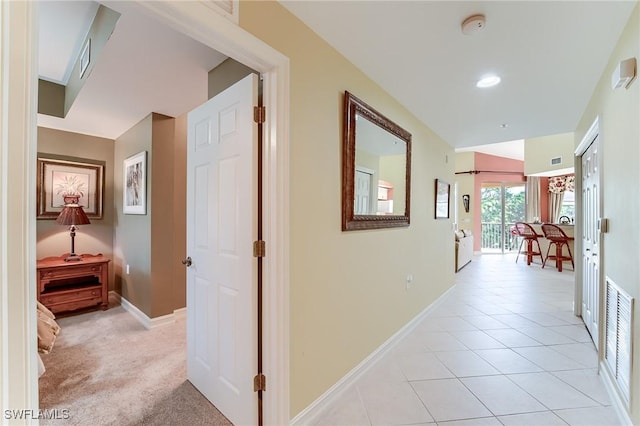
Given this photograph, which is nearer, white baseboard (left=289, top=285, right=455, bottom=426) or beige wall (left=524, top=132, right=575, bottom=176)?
white baseboard (left=289, top=285, right=455, bottom=426)

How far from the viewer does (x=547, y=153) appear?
725 centimetres

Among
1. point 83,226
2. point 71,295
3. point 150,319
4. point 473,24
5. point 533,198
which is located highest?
point 473,24

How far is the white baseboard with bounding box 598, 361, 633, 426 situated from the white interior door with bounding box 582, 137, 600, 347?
64cm

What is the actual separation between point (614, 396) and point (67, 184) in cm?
563

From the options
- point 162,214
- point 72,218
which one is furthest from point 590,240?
point 72,218

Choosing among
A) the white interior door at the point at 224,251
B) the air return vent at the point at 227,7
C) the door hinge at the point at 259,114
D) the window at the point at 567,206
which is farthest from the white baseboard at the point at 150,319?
the window at the point at 567,206

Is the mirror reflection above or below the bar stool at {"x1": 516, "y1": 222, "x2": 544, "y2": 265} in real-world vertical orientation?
above

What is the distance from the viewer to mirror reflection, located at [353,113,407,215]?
214 cm

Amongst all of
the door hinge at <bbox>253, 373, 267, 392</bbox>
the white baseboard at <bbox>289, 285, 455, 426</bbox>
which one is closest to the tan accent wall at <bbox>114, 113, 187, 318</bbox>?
the door hinge at <bbox>253, 373, 267, 392</bbox>

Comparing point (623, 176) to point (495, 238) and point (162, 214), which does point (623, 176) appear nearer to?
point (162, 214)

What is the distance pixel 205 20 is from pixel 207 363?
6.35 ft

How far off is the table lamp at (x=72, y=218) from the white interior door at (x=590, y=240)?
531 centimetres

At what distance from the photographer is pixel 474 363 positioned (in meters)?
2.35

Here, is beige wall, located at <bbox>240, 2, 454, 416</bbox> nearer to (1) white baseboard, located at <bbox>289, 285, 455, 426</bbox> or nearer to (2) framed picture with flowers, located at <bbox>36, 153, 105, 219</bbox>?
(1) white baseboard, located at <bbox>289, 285, 455, 426</bbox>
